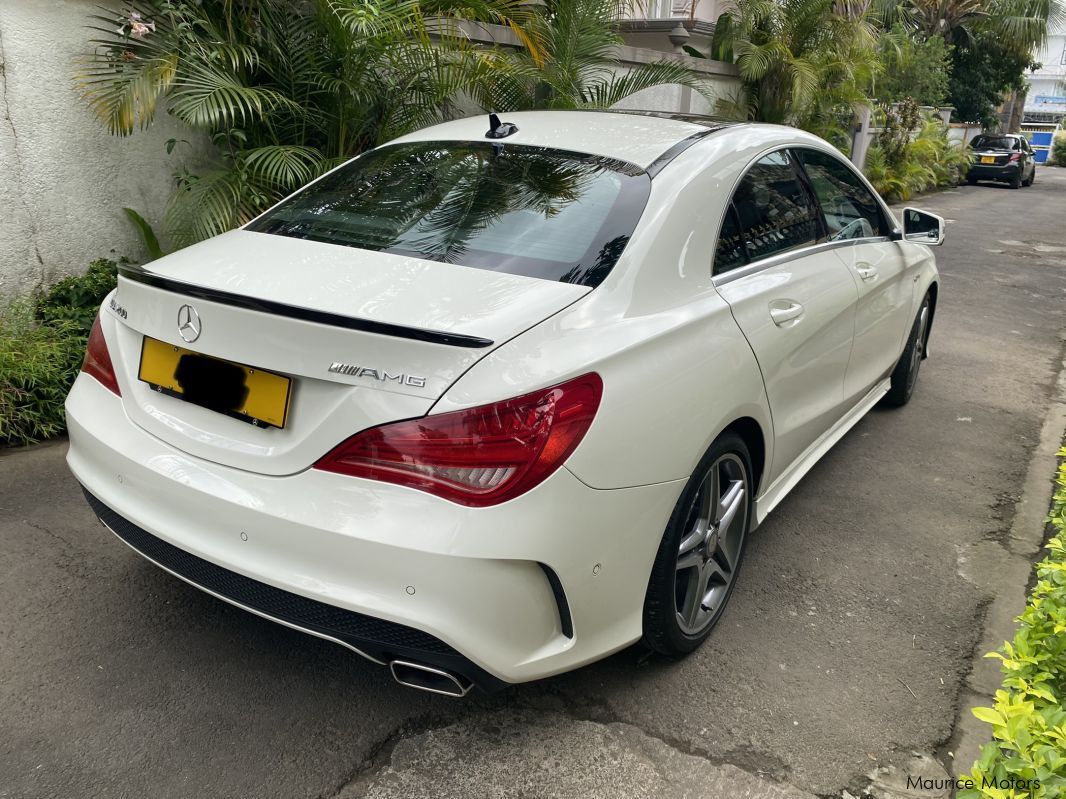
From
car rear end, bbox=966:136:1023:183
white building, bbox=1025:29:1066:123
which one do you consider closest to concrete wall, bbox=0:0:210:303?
car rear end, bbox=966:136:1023:183

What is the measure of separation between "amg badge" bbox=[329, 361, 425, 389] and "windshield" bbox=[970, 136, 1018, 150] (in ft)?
89.3

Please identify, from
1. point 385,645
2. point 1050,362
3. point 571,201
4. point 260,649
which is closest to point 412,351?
point 385,645

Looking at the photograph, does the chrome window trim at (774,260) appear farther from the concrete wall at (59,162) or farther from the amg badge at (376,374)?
the concrete wall at (59,162)

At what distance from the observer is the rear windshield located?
2508mm

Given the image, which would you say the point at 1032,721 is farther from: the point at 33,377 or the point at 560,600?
the point at 33,377

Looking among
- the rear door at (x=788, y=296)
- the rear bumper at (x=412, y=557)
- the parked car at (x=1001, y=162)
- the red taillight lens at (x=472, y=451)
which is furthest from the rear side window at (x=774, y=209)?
the parked car at (x=1001, y=162)

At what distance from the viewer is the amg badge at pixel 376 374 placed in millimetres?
1987

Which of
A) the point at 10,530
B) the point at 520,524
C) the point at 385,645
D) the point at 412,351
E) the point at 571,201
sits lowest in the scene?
the point at 10,530

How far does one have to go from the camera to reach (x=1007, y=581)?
11.1ft

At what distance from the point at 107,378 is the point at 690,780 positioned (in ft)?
6.26

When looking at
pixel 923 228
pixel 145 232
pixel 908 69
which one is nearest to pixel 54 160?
pixel 145 232

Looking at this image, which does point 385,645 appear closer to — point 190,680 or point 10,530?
point 190,680

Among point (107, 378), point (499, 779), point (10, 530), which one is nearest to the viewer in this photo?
point (499, 779)

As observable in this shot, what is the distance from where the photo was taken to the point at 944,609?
10.4ft
